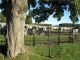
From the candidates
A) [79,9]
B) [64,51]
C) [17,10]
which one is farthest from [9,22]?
[79,9]

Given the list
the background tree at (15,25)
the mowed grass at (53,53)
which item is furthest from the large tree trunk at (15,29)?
the mowed grass at (53,53)

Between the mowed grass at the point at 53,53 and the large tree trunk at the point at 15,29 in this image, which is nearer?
the mowed grass at the point at 53,53

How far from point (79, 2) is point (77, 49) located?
2.92 m

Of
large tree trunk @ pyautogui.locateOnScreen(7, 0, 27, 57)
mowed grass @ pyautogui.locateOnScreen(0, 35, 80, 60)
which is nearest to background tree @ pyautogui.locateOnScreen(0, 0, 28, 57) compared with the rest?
large tree trunk @ pyautogui.locateOnScreen(7, 0, 27, 57)

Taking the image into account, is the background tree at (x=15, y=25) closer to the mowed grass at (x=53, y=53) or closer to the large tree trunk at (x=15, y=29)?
the large tree trunk at (x=15, y=29)

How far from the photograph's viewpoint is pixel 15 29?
16.5 m

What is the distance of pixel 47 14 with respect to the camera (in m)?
23.9

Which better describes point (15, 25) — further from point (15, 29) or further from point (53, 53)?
point (53, 53)

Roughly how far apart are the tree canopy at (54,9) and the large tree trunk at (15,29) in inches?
148

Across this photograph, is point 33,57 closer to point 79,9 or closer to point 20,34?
point 20,34

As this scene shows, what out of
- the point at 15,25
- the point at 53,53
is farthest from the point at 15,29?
the point at 53,53

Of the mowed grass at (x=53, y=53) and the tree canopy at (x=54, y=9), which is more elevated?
the tree canopy at (x=54, y=9)

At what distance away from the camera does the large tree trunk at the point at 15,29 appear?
16.3m

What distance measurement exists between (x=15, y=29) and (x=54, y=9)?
618cm
